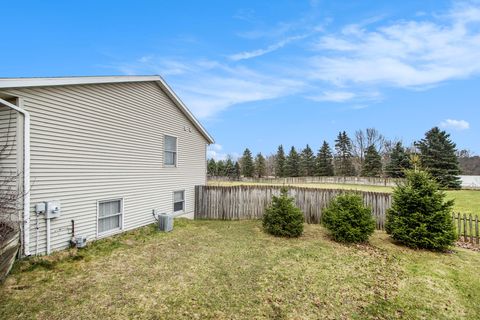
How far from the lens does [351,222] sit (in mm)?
8422

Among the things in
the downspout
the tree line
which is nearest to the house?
the downspout

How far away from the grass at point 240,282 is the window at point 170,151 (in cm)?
411

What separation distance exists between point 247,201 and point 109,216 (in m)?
6.55

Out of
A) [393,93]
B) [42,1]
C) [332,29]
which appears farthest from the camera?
[393,93]

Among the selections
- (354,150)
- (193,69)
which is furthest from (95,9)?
(354,150)

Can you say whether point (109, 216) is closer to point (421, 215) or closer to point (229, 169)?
point (421, 215)

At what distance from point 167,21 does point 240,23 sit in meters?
4.19

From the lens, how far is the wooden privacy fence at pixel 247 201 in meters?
11.6

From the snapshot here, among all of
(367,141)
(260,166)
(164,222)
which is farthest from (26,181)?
(260,166)

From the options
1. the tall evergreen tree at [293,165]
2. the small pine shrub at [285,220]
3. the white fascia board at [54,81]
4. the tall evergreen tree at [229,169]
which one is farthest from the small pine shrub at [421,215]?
the tall evergreen tree at [229,169]

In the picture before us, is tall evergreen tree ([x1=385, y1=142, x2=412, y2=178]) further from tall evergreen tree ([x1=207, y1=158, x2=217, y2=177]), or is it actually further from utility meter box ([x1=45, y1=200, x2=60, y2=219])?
utility meter box ([x1=45, y1=200, x2=60, y2=219])

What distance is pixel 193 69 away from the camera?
16109mm

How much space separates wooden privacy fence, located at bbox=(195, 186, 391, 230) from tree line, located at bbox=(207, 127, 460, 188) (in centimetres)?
2912

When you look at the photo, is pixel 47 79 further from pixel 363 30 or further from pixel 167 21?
pixel 363 30
